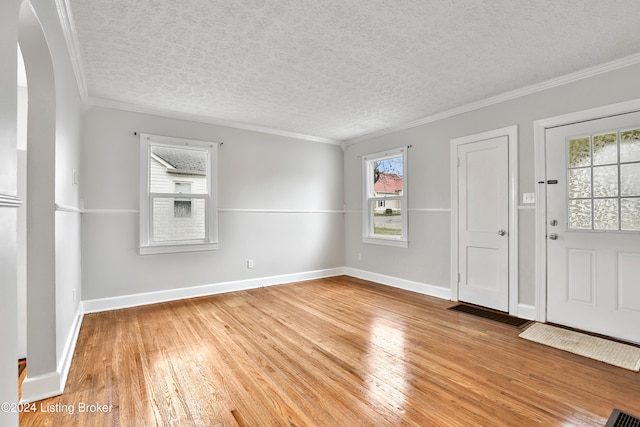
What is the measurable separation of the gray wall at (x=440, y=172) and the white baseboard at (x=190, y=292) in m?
1.08

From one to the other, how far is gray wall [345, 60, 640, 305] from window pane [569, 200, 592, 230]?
0.34 m

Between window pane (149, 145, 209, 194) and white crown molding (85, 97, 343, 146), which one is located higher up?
white crown molding (85, 97, 343, 146)

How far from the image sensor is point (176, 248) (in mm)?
4133

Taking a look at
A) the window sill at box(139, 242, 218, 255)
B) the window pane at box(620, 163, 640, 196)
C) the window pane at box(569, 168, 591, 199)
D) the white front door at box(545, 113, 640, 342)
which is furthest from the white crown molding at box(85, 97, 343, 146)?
the window pane at box(620, 163, 640, 196)

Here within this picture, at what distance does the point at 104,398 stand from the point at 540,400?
267cm

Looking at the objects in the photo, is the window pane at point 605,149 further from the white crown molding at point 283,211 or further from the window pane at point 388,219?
the white crown molding at point 283,211

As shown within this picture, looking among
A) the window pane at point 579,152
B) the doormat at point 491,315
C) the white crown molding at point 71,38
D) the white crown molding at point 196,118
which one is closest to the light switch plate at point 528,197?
the window pane at point 579,152

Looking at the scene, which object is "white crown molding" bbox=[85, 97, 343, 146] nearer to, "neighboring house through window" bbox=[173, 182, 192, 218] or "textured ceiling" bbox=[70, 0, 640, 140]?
"textured ceiling" bbox=[70, 0, 640, 140]

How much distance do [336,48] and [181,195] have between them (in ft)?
9.18

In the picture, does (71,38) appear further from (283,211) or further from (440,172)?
(440,172)

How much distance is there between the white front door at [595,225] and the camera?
272cm

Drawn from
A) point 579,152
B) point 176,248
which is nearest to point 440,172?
point 579,152

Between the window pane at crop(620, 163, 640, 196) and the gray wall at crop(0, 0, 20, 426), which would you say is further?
the window pane at crop(620, 163, 640, 196)

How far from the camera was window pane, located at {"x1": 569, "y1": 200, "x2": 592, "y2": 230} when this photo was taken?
297 cm
